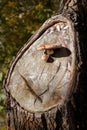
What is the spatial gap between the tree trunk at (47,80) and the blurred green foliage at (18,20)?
1610mm

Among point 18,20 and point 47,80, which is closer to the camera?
point 47,80

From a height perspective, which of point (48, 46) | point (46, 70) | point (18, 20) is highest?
point (48, 46)

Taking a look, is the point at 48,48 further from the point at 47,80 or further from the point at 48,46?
the point at 47,80

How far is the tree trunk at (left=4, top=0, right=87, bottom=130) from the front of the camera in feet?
7.54

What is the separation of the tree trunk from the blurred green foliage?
1.61 m

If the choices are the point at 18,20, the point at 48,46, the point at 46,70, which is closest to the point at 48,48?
the point at 48,46

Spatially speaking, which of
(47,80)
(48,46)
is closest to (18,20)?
(48,46)

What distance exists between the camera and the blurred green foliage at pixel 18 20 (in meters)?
4.33

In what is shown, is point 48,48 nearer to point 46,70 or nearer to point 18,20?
point 46,70

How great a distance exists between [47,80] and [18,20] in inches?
80.6

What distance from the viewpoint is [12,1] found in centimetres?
445

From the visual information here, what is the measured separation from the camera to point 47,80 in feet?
8.04

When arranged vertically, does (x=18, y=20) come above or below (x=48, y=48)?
below

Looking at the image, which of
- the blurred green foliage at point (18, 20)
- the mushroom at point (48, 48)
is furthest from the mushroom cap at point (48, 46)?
the blurred green foliage at point (18, 20)
